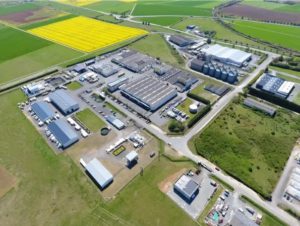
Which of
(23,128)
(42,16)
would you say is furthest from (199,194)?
(42,16)

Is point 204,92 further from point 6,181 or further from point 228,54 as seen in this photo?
point 6,181

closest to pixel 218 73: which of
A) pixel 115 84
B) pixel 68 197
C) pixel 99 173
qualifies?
pixel 115 84

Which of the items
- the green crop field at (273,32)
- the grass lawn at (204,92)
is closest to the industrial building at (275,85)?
the grass lawn at (204,92)

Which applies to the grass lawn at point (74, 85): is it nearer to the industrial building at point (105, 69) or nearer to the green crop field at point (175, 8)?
the industrial building at point (105, 69)

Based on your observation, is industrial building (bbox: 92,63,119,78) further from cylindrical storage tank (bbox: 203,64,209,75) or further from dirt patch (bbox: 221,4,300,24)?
dirt patch (bbox: 221,4,300,24)

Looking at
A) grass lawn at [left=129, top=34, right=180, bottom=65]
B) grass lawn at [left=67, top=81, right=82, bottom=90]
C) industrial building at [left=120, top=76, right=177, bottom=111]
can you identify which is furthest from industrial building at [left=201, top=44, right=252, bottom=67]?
grass lawn at [left=67, top=81, right=82, bottom=90]
